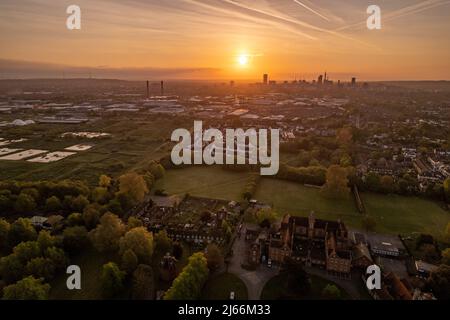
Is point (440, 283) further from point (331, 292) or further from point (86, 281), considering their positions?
point (86, 281)

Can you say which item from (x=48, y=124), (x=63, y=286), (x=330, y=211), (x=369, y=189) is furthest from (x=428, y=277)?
(x=48, y=124)

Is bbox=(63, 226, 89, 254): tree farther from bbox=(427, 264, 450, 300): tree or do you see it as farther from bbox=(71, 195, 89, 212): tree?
bbox=(427, 264, 450, 300): tree

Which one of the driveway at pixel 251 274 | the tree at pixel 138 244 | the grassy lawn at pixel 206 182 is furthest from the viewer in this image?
the grassy lawn at pixel 206 182

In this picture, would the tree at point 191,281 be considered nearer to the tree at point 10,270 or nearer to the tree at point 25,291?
the tree at point 25,291

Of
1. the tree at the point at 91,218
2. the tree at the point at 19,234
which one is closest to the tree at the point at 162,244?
the tree at the point at 91,218

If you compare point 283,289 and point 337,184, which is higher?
point 337,184

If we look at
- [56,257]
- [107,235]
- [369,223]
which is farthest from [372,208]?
[56,257]
